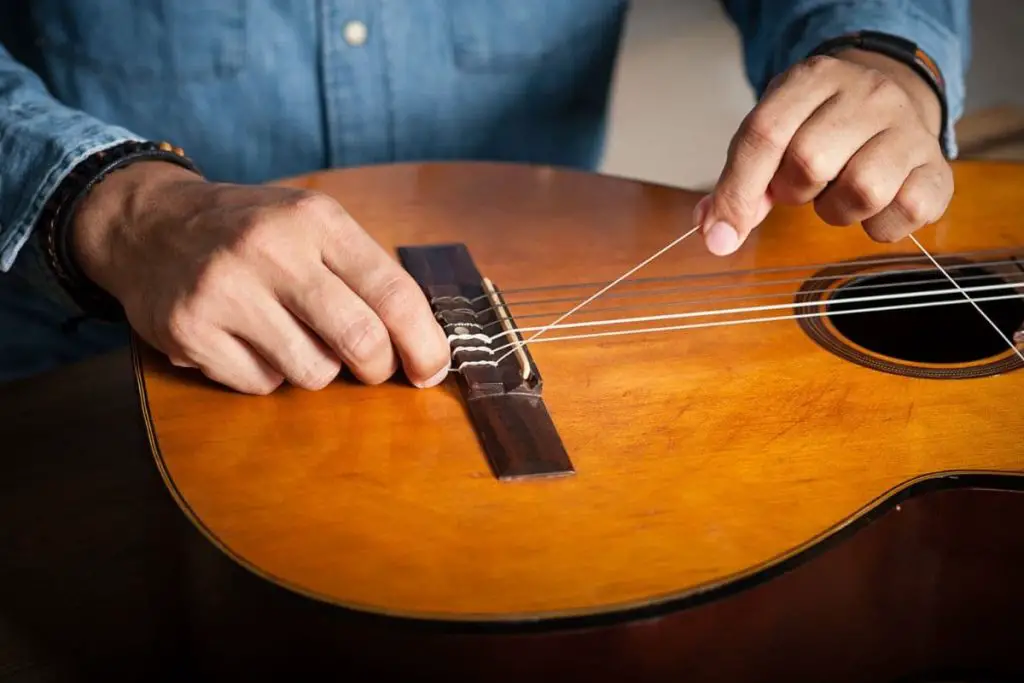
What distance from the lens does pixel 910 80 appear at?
100 centimetres

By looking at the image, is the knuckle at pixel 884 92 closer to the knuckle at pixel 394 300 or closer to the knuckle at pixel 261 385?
the knuckle at pixel 394 300

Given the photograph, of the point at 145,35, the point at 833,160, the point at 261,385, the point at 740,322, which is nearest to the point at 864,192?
the point at 833,160

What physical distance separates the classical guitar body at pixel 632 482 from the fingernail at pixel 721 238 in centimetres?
Result: 7

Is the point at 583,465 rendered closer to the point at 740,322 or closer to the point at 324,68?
the point at 740,322

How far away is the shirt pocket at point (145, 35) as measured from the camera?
1.05 meters

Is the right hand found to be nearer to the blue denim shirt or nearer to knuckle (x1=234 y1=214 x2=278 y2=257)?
knuckle (x1=234 y1=214 x2=278 y2=257)

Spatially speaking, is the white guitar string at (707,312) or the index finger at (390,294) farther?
the white guitar string at (707,312)

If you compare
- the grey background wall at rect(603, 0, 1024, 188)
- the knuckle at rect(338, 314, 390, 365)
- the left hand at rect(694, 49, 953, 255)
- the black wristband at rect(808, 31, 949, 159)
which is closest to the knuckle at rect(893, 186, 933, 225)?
the left hand at rect(694, 49, 953, 255)

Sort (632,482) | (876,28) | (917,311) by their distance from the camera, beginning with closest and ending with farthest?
1. (632,482)
2. (917,311)
3. (876,28)

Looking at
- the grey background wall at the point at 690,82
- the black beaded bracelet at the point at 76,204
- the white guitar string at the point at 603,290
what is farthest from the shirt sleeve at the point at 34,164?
the grey background wall at the point at 690,82

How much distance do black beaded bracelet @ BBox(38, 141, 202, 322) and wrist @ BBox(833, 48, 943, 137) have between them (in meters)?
0.64

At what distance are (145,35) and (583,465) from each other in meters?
0.69

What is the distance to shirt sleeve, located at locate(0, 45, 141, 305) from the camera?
2.71 feet

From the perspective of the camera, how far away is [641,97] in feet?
6.08
